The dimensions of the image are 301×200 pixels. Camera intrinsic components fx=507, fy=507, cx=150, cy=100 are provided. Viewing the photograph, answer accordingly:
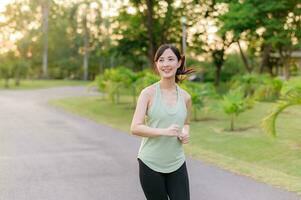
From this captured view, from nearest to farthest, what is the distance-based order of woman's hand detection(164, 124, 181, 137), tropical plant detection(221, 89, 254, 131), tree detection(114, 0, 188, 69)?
woman's hand detection(164, 124, 181, 137) → tropical plant detection(221, 89, 254, 131) → tree detection(114, 0, 188, 69)

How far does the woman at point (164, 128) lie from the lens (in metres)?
3.50

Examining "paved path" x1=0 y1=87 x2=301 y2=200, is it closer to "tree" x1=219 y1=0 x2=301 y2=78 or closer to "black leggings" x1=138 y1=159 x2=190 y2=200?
"black leggings" x1=138 y1=159 x2=190 y2=200

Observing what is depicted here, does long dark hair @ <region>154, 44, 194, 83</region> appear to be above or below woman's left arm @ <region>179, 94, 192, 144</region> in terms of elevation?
above

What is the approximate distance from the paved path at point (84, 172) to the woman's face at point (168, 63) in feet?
10.5

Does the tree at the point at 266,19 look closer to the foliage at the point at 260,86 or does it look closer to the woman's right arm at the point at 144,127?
the foliage at the point at 260,86

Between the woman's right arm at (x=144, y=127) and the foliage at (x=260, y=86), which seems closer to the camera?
the woman's right arm at (x=144, y=127)

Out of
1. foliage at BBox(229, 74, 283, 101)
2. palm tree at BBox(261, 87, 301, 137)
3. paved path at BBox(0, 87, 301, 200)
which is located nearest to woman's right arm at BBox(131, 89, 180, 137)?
paved path at BBox(0, 87, 301, 200)

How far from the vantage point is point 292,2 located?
88.8 feet

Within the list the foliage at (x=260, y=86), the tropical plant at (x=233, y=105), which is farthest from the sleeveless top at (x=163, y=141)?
the foliage at (x=260, y=86)

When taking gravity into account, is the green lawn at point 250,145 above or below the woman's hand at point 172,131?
below

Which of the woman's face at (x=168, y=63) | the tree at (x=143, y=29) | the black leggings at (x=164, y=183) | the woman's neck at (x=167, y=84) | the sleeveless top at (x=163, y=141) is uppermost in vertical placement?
the tree at (x=143, y=29)

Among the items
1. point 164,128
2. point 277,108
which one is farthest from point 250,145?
point 164,128

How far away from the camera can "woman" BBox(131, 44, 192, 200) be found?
3.50 m

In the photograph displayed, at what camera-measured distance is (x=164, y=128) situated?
11.4ft
